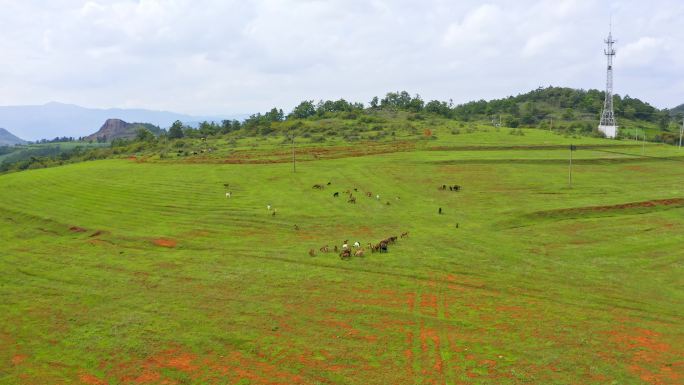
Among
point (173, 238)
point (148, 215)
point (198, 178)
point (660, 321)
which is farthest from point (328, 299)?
point (198, 178)

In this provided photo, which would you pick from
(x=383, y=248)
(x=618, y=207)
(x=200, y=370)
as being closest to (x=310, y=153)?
(x=618, y=207)

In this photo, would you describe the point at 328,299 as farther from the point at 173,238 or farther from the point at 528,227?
the point at 528,227

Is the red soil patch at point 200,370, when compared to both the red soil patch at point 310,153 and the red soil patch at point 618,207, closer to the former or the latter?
the red soil patch at point 618,207

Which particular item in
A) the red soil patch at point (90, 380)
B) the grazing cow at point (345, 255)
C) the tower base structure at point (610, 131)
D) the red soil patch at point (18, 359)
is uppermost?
the tower base structure at point (610, 131)

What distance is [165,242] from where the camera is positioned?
46.8 m

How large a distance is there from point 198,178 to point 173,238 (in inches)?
1226

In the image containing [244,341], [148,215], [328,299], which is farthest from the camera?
[148,215]

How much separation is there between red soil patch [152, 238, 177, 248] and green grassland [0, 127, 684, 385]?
1.44 ft

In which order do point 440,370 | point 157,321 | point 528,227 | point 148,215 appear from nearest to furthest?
point 440,370 < point 157,321 < point 528,227 < point 148,215

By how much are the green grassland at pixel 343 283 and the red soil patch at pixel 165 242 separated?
440 mm

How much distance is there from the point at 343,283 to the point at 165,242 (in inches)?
830

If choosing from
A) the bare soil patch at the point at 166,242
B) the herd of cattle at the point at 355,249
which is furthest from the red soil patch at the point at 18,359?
the bare soil patch at the point at 166,242

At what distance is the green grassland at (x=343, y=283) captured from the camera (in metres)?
23.5

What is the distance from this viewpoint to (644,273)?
1453 inches
